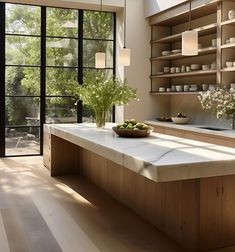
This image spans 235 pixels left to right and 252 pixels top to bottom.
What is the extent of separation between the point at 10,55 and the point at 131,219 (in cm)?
444

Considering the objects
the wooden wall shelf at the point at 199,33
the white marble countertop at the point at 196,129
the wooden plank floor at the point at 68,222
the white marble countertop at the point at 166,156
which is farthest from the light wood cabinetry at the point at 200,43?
the wooden plank floor at the point at 68,222

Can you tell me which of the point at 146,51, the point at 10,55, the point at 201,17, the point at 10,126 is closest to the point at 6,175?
the point at 10,126

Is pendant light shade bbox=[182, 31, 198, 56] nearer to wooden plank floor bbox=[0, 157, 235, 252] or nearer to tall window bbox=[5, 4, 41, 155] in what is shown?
wooden plank floor bbox=[0, 157, 235, 252]

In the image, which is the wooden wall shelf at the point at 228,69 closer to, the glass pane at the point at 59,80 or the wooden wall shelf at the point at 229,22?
the wooden wall shelf at the point at 229,22

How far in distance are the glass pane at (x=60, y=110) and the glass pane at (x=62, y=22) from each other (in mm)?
1227

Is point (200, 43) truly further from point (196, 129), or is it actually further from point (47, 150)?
point (47, 150)

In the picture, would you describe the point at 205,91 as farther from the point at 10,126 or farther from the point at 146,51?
the point at 10,126

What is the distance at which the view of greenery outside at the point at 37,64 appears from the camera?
6855 mm

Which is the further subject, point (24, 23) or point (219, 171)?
point (24, 23)

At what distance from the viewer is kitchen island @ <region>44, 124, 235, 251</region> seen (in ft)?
8.14

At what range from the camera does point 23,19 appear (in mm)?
6895

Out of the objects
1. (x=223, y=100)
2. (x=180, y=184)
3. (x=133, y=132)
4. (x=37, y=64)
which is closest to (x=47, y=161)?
(x=37, y=64)

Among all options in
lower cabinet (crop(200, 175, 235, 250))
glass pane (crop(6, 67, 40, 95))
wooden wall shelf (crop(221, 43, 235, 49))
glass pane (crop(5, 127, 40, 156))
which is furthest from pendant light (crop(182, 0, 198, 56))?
glass pane (crop(5, 127, 40, 156))

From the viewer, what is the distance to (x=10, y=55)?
683 cm
